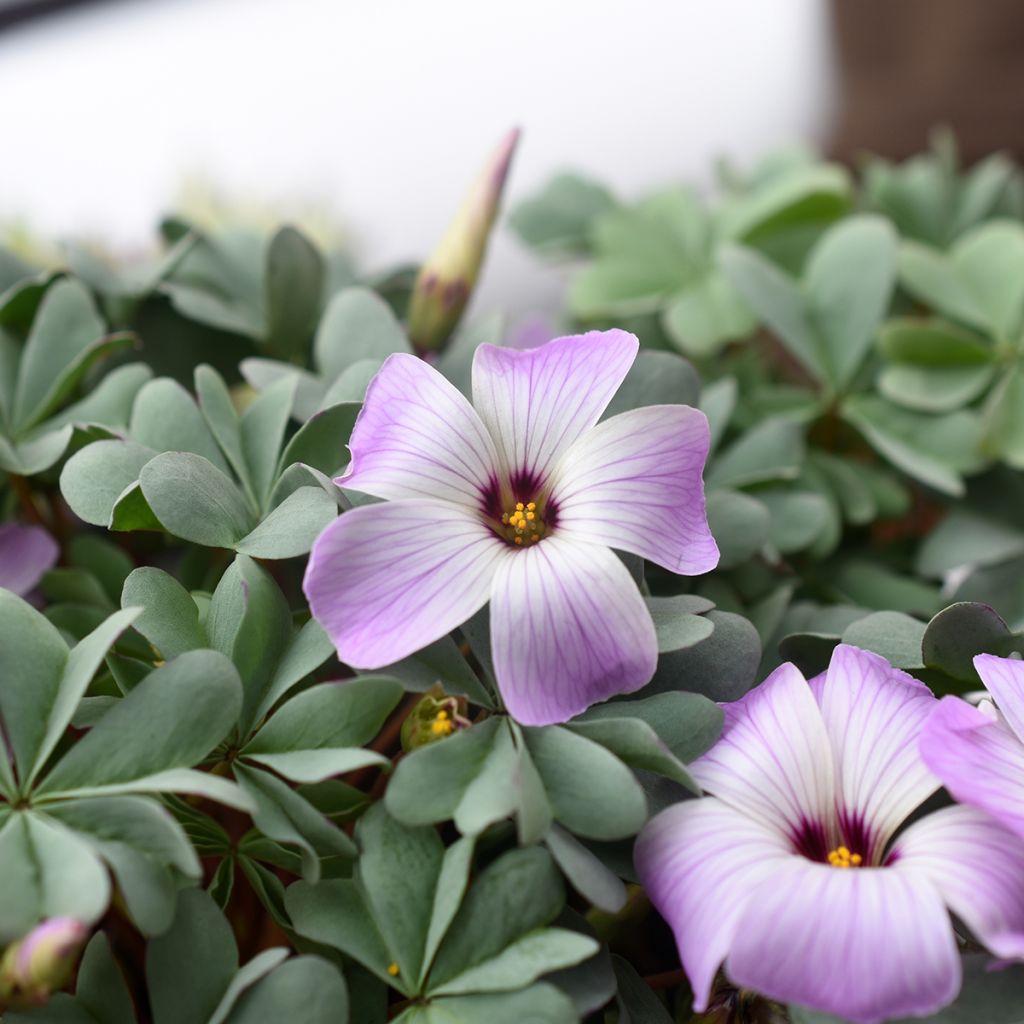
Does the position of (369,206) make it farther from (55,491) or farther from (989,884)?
(989,884)

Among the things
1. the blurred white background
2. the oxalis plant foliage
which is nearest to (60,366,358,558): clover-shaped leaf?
the oxalis plant foliage

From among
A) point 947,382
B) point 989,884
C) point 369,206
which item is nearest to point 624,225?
point 947,382

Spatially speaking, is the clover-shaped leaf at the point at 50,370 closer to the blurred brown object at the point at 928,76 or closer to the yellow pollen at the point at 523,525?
the yellow pollen at the point at 523,525

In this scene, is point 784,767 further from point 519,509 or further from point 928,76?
point 928,76

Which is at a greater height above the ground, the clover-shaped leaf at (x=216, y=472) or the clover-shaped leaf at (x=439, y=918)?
the clover-shaped leaf at (x=216, y=472)

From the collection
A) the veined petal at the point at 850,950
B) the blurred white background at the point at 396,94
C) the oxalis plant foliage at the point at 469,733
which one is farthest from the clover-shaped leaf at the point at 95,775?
the blurred white background at the point at 396,94

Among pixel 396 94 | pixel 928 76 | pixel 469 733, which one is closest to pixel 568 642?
pixel 469 733

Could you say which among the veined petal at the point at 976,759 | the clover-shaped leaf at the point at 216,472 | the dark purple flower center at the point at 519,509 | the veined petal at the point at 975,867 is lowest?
the veined petal at the point at 975,867
